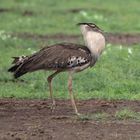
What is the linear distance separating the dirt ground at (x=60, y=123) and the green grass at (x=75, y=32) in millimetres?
679

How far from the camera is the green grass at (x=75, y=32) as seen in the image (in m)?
12.7

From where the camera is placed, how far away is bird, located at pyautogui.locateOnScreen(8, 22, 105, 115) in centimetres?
1062

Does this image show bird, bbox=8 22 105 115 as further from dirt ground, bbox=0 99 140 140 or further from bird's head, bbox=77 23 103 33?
dirt ground, bbox=0 99 140 140

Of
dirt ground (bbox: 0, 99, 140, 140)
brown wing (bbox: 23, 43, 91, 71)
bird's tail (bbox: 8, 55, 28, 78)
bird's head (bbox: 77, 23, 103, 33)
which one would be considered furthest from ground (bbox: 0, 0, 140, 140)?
bird's head (bbox: 77, 23, 103, 33)

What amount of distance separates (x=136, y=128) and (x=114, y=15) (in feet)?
48.1

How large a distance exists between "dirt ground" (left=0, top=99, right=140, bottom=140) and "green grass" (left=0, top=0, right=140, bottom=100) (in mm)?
679

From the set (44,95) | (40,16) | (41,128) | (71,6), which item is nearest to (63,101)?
(44,95)

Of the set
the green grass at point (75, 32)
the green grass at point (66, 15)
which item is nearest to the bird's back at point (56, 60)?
the green grass at point (75, 32)

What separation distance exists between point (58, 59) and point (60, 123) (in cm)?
100

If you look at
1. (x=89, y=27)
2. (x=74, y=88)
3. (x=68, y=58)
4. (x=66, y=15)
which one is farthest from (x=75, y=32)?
(x=68, y=58)

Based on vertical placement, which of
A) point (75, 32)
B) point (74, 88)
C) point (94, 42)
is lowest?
point (75, 32)

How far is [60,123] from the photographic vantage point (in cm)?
1001

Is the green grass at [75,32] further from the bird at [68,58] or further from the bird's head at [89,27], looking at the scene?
the bird's head at [89,27]

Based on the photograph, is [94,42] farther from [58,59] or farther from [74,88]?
[74,88]
